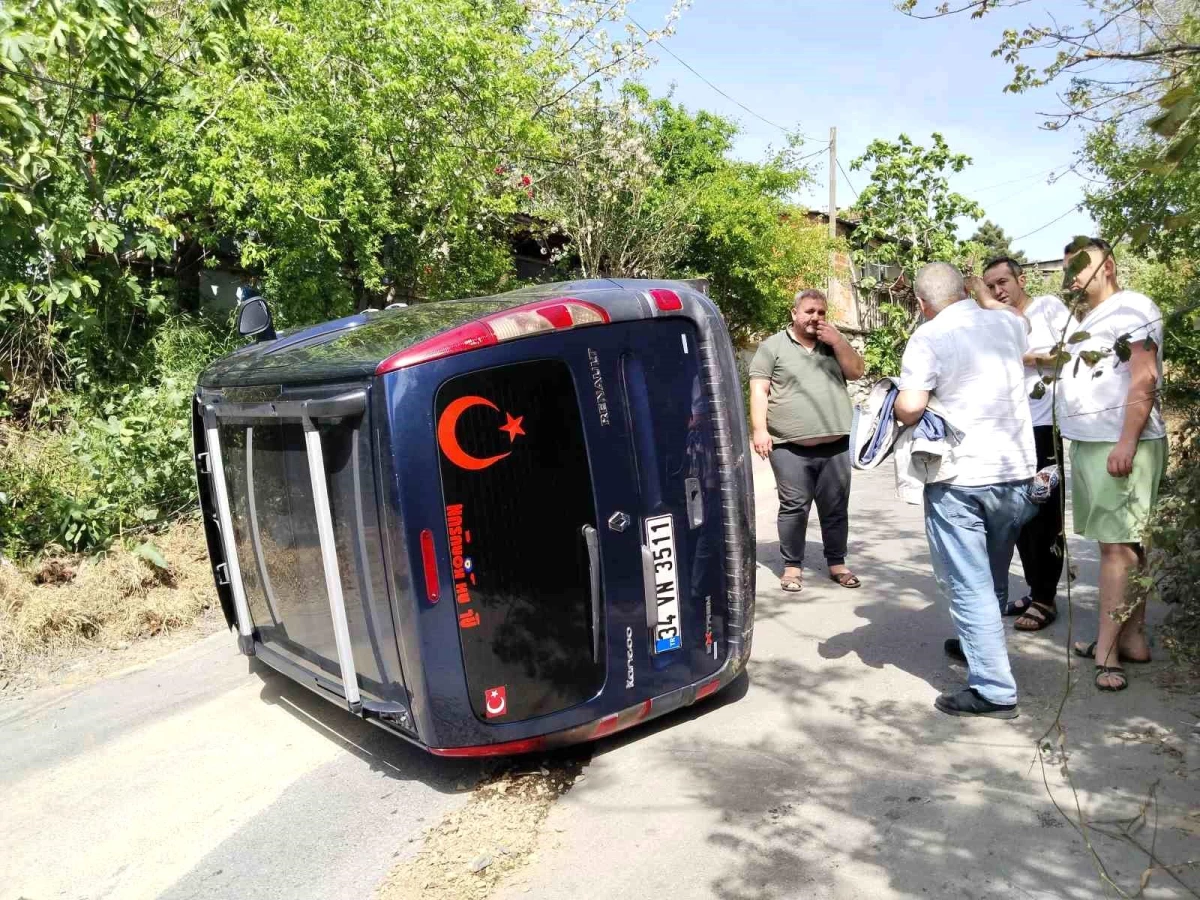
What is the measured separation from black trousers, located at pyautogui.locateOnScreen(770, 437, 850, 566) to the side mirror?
329cm

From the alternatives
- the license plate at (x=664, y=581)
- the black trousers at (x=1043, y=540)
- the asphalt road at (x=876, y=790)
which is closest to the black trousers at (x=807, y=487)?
the asphalt road at (x=876, y=790)

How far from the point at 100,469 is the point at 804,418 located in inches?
208

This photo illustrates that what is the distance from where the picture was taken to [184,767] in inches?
174

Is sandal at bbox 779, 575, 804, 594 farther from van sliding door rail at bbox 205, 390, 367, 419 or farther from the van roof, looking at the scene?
van sliding door rail at bbox 205, 390, 367, 419

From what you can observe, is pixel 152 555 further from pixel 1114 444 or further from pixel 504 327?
pixel 1114 444

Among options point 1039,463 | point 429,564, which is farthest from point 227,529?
point 1039,463

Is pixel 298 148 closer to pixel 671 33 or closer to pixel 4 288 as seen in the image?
pixel 4 288

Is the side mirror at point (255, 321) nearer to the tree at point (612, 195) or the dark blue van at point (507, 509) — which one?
the dark blue van at point (507, 509)

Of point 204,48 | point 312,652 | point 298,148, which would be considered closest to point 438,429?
point 312,652

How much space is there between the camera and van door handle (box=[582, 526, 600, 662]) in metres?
3.74

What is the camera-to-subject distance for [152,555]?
6.62 metres

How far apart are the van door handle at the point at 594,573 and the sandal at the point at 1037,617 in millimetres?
2797

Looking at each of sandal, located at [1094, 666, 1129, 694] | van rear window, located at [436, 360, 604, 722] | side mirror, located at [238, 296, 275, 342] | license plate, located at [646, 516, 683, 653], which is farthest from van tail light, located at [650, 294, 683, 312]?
sandal, located at [1094, 666, 1129, 694]

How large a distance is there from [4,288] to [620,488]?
595 centimetres
